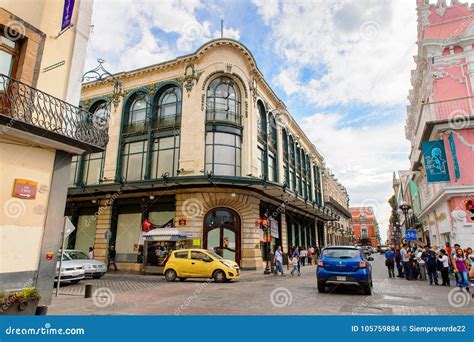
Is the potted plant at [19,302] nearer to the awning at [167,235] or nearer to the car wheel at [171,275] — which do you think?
the car wheel at [171,275]

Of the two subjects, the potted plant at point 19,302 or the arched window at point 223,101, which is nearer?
the potted plant at point 19,302

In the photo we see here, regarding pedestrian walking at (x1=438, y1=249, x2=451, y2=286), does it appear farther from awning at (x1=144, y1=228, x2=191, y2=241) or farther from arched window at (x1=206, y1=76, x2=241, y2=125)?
arched window at (x1=206, y1=76, x2=241, y2=125)

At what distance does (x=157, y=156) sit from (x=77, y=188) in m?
6.47

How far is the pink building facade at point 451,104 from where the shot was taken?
683 inches

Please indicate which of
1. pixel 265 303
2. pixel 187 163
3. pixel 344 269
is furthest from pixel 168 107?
pixel 265 303

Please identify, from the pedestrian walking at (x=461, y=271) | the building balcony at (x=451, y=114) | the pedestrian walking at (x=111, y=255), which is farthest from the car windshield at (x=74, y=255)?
the building balcony at (x=451, y=114)

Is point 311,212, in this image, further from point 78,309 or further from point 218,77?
point 78,309

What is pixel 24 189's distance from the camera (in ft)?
27.4

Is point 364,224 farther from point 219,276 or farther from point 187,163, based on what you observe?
point 219,276

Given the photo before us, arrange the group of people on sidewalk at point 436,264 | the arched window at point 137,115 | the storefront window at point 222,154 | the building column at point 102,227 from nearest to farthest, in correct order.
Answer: the group of people on sidewalk at point 436,264 < the storefront window at point 222,154 < the building column at point 102,227 < the arched window at point 137,115

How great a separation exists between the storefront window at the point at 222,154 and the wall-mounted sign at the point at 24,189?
1360 centimetres

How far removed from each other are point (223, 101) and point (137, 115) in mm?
7520

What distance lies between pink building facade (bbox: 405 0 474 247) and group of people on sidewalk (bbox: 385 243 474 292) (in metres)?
2.57

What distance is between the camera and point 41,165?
8.88m
